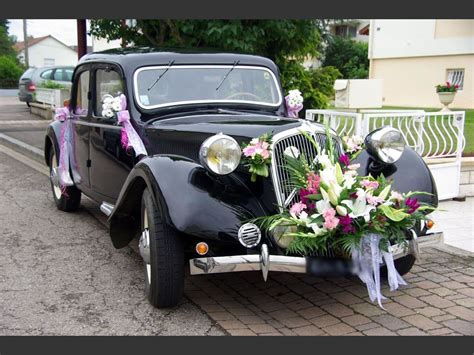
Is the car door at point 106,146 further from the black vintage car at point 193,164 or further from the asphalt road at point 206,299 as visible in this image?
the asphalt road at point 206,299

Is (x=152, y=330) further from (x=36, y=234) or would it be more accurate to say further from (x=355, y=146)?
(x=36, y=234)

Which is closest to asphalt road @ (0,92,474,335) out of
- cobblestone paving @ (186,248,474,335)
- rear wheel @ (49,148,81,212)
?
cobblestone paving @ (186,248,474,335)

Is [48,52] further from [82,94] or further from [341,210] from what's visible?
[341,210]

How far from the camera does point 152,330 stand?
3393 mm

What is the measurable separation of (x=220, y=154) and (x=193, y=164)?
0.88 ft

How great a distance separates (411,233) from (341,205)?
0.60 m

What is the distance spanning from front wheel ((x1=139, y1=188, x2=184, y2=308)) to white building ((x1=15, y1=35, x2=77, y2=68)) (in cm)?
5986

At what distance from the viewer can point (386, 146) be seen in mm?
3998

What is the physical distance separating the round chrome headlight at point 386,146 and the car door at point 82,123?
9.31 feet

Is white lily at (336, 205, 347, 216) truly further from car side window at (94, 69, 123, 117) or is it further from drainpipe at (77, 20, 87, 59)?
drainpipe at (77, 20, 87, 59)

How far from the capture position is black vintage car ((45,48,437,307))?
11.1 feet

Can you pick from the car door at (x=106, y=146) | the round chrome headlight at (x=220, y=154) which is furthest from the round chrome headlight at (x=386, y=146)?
the car door at (x=106, y=146)

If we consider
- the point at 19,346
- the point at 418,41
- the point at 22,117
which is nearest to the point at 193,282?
the point at 19,346

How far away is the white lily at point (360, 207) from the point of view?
3.20 metres
